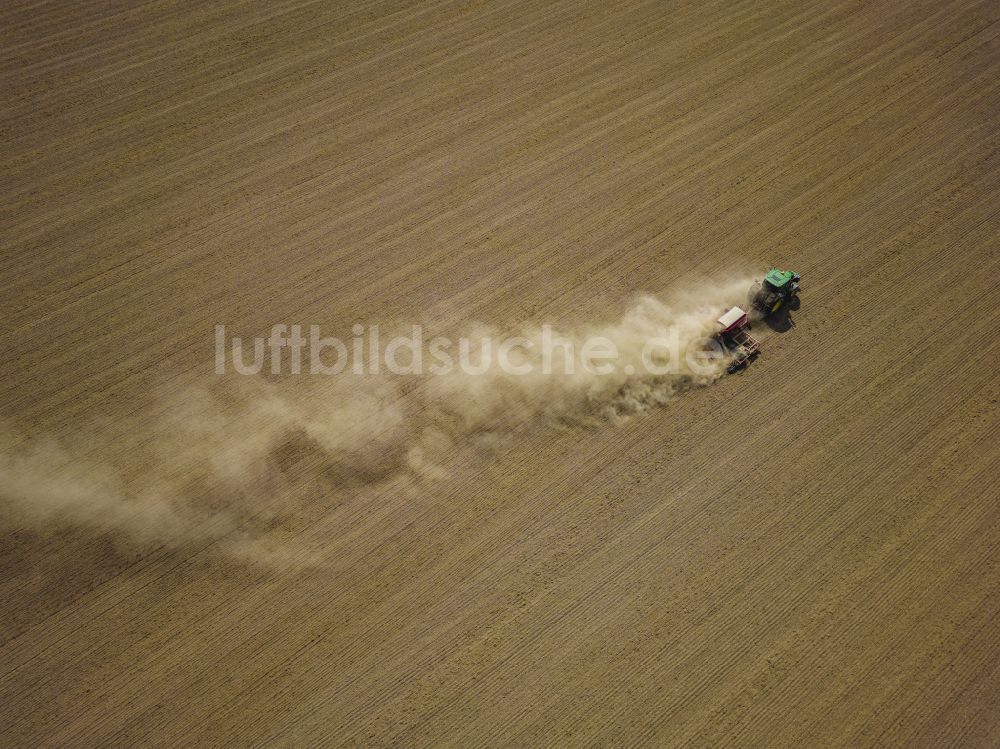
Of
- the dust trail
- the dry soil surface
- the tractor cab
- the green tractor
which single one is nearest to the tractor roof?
the green tractor

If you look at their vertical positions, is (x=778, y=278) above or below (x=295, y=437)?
below

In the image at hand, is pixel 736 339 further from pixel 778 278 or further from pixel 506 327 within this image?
pixel 506 327

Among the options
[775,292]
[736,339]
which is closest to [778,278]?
[775,292]

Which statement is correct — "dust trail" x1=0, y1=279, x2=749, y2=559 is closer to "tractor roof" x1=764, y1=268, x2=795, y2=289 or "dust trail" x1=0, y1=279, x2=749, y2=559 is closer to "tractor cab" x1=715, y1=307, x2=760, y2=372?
"tractor cab" x1=715, y1=307, x2=760, y2=372

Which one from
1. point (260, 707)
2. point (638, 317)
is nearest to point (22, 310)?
point (260, 707)

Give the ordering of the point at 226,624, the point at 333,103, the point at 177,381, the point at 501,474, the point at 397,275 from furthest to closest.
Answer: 1. the point at 333,103
2. the point at 397,275
3. the point at 177,381
4. the point at 501,474
5. the point at 226,624

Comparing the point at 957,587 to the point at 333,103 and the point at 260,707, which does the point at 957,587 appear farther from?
the point at 333,103
